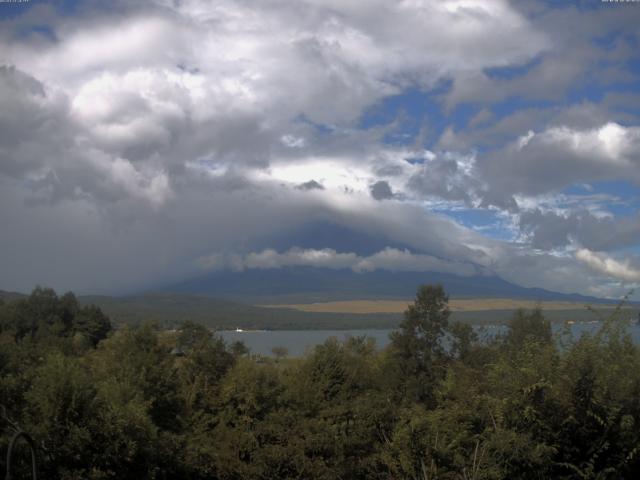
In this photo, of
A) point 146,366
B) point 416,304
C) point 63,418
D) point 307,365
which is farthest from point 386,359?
point 63,418

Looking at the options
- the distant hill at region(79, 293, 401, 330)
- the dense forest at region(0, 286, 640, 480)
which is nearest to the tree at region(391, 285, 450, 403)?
the dense forest at region(0, 286, 640, 480)

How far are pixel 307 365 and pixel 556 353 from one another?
14718 mm

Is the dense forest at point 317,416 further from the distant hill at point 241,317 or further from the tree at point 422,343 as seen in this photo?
the distant hill at point 241,317

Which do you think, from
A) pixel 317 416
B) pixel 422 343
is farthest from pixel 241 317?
pixel 317 416

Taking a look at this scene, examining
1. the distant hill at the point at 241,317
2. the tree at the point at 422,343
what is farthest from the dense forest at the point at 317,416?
the distant hill at the point at 241,317

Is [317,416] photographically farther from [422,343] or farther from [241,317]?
[241,317]

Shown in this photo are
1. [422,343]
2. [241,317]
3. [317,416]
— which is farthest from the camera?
[241,317]

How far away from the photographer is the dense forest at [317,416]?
12.2 m

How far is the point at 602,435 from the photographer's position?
12180 millimetres

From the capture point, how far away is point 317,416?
76.5 feet

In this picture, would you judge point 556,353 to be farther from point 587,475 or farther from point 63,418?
point 63,418

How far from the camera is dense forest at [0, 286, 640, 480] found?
1217 centimetres

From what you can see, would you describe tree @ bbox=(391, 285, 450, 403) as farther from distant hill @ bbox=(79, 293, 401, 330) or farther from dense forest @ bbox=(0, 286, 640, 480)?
distant hill @ bbox=(79, 293, 401, 330)

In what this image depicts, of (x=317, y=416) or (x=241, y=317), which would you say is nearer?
(x=317, y=416)
